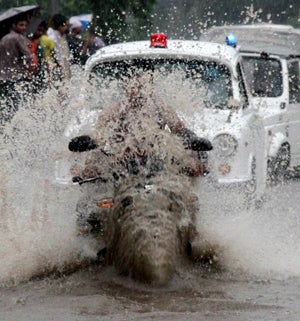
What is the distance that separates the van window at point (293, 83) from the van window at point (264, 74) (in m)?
0.25

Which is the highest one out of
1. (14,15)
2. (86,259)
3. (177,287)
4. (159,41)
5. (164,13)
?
(164,13)

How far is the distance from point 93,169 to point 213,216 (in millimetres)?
1161

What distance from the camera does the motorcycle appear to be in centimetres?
896

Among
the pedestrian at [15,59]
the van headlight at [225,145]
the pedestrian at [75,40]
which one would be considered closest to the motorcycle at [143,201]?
the van headlight at [225,145]

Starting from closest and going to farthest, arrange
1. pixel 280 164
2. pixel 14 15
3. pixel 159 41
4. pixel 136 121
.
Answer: pixel 136 121, pixel 159 41, pixel 280 164, pixel 14 15

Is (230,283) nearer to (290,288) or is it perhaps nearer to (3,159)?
(290,288)

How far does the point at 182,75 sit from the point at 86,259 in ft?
9.13

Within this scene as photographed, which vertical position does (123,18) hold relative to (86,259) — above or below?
above

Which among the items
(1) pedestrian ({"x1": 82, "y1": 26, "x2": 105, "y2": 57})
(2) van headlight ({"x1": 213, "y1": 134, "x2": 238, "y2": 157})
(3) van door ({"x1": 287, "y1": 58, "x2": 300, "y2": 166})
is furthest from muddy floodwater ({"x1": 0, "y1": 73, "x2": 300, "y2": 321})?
(1) pedestrian ({"x1": 82, "y1": 26, "x2": 105, "y2": 57})

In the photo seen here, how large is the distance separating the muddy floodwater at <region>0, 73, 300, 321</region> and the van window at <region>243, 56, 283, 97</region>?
335cm

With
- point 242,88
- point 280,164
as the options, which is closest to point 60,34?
point 280,164

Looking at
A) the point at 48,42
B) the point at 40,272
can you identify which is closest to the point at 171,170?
the point at 40,272

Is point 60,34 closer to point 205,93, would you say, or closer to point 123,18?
point 123,18

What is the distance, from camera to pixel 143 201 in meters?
9.07
